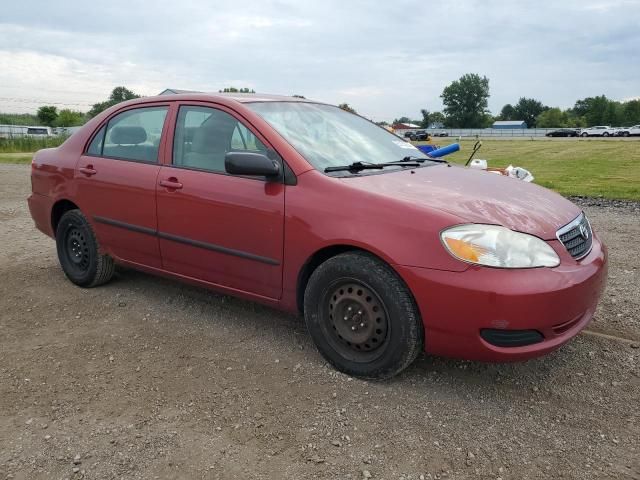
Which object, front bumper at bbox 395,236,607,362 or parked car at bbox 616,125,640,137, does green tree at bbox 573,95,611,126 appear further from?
front bumper at bbox 395,236,607,362

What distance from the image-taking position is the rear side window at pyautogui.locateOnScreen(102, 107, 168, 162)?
13.7 ft

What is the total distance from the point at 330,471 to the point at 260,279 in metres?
1.41

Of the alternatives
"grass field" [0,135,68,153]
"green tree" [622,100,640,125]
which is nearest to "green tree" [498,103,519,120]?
"green tree" [622,100,640,125]

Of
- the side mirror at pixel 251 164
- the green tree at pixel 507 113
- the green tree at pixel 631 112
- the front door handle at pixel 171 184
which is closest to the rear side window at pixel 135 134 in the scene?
the front door handle at pixel 171 184

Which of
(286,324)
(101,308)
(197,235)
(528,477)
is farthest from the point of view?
(101,308)

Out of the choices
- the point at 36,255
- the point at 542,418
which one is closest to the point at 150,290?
the point at 36,255

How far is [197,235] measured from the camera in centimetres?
379

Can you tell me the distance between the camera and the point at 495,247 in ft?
9.12

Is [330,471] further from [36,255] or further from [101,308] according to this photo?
[36,255]

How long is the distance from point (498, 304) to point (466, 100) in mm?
117500

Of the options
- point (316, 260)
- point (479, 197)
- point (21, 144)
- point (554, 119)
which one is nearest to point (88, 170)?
point (316, 260)

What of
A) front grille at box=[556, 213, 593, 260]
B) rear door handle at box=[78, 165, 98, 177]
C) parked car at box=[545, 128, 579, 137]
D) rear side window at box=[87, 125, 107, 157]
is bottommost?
front grille at box=[556, 213, 593, 260]

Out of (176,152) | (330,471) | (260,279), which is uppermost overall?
(176,152)

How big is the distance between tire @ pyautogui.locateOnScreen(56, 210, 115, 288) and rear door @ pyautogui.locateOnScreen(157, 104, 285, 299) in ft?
2.95
